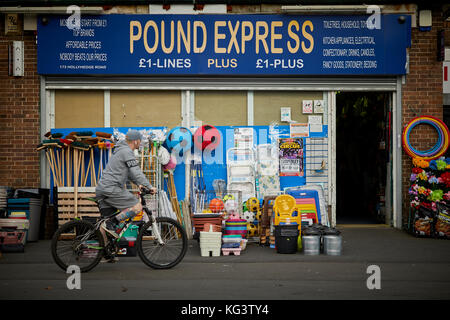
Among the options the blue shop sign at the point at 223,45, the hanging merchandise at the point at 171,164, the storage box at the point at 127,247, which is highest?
the blue shop sign at the point at 223,45

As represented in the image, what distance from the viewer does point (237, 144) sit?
1145 centimetres

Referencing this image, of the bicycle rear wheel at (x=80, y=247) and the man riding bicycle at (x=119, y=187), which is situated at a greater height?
the man riding bicycle at (x=119, y=187)

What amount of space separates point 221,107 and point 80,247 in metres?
5.18

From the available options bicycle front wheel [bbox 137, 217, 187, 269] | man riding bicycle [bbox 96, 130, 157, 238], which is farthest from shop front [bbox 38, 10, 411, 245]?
man riding bicycle [bbox 96, 130, 157, 238]

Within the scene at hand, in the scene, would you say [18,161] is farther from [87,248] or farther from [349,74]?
[349,74]

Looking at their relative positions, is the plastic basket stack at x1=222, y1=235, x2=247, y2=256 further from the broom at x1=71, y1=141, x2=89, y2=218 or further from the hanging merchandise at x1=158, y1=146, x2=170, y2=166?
the broom at x1=71, y1=141, x2=89, y2=218

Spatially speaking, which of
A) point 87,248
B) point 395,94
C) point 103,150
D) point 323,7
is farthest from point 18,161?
point 395,94

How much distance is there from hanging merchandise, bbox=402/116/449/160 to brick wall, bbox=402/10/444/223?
24cm

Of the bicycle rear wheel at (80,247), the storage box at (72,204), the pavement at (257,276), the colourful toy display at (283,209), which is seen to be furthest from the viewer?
the storage box at (72,204)

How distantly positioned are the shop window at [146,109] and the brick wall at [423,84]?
512 centimetres

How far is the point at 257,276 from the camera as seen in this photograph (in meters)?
7.31

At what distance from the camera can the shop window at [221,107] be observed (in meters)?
11.5

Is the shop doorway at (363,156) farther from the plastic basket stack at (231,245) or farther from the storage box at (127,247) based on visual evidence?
the storage box at (127,247)

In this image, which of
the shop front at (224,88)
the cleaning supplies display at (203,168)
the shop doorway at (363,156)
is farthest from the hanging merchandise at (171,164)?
the shop doorway at (363,156)
